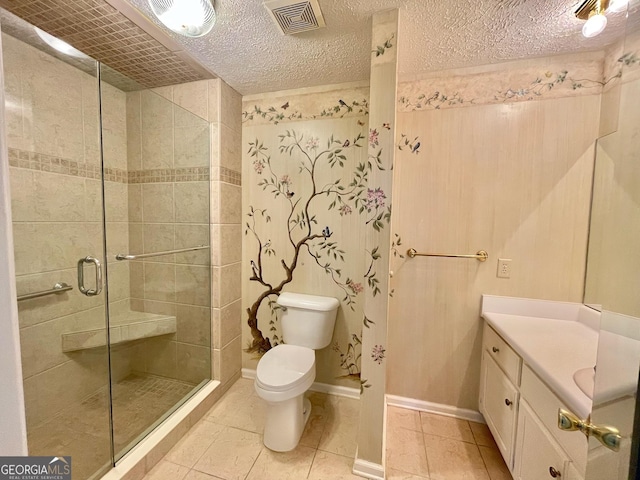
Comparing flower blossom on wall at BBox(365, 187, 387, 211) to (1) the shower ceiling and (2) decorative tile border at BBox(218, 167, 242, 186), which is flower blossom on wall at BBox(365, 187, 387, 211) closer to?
(2) decorative tile border at BBox(218, 167, 242, 186)

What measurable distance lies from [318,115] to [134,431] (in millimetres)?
2299

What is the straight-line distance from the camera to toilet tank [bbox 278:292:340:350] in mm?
1729

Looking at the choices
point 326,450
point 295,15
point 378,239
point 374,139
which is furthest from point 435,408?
point 295,15

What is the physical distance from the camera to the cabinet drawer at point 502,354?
119cm

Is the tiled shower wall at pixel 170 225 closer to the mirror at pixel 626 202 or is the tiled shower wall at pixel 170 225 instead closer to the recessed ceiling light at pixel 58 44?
the recessed ceiling light at pixel 58 44

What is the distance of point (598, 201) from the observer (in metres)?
1.36

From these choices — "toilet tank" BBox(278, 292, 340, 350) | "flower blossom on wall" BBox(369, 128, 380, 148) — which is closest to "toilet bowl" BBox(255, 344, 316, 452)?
"toilet tank" BBox(278, 292, 340, 350)

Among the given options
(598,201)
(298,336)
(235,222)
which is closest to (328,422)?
(298,336)

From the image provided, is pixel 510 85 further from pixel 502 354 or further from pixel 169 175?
pixel 169 175

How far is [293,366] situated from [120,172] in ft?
5.97

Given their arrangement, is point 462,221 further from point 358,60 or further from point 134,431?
point 134,431

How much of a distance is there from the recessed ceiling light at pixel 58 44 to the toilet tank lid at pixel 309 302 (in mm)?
1923

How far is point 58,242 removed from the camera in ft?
4.82

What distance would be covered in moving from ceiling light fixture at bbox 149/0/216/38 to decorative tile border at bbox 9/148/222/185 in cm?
79
